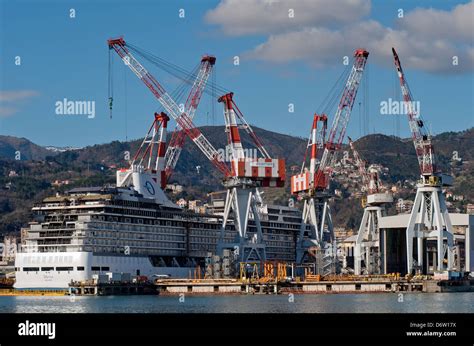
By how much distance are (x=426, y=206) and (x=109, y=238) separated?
45.4 meters

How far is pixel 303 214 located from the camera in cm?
19525

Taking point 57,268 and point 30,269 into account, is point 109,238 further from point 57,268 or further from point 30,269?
point 30,269

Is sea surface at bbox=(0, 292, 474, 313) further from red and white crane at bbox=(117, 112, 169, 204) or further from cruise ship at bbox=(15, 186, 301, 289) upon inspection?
red and white crane at bbox=(117, 112, 169, 204)

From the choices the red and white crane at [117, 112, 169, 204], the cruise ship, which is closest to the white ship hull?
the cruise ship

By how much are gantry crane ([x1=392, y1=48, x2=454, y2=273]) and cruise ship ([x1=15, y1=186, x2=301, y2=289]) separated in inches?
1170

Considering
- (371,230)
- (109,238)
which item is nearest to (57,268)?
(109,238)

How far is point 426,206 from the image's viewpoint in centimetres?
15700

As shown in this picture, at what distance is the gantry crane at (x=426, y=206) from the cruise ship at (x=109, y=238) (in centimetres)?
2971

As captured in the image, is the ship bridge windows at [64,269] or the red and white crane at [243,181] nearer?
the ship bridge windows at [64,269]

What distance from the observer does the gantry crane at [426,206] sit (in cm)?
15400

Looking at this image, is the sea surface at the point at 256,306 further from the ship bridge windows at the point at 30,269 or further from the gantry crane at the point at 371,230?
the gantry crane at the point at 371,230

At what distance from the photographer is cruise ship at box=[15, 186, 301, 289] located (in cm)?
14312

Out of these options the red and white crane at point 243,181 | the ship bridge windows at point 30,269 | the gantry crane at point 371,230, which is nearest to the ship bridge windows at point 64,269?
the ship bridge windows at point 30,269

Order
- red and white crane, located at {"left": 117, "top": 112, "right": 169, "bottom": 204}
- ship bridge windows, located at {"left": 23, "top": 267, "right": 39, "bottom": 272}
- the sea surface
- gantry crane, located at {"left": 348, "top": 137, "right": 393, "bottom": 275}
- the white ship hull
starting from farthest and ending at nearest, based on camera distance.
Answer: gantry crane, located at {"left": 348, "top": 137, "right": 393, "bottom": 275}, red and white crane, located at {"left": 117, "top": 112, "right": 169, "bottom": 204}, ship bridge windows, located at {"left": 23, "top": 267, "right": 39, "bottom": 272}, the white ship hull, the sea surface
